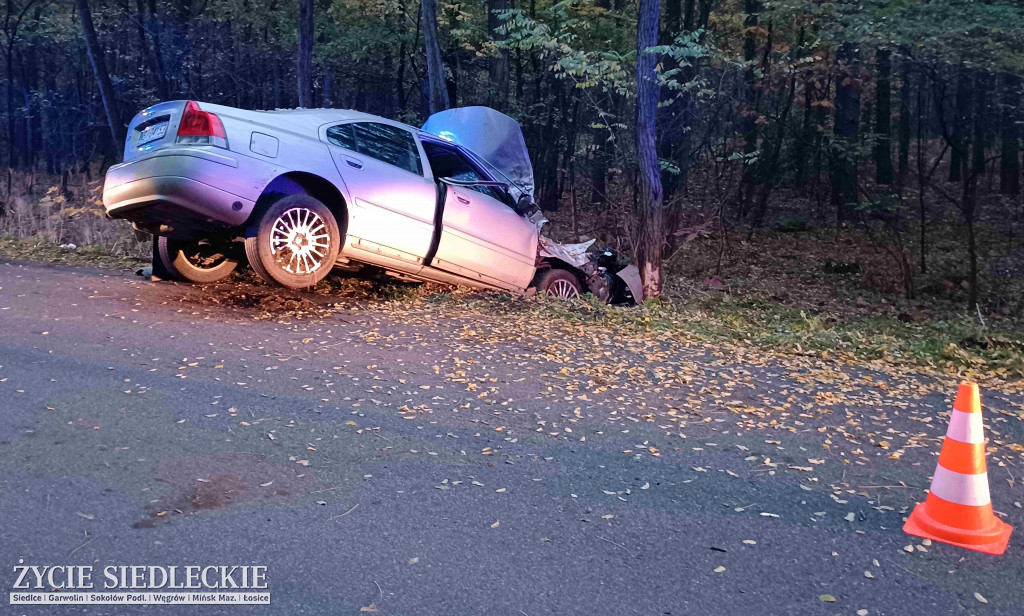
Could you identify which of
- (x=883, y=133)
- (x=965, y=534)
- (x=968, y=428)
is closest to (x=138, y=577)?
(x=965, y=534)

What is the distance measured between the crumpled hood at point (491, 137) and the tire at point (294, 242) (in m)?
2.44

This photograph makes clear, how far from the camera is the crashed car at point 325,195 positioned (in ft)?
24.2

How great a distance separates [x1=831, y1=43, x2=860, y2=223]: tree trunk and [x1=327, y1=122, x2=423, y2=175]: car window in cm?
1374

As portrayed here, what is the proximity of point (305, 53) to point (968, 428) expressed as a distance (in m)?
17.9

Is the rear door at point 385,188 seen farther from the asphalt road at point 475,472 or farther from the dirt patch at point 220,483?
the dirt patch at point 220,483

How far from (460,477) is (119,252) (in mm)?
9779

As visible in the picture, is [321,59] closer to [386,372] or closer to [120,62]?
[120,62]

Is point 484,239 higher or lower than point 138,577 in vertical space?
higher

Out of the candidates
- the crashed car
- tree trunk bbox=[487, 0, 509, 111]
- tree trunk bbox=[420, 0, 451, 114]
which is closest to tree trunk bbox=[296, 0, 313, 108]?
tree trunk bbox=[420, 0, 451, 114]

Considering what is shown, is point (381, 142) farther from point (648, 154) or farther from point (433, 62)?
point (433, 62)

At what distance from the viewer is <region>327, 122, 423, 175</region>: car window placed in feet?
27.1

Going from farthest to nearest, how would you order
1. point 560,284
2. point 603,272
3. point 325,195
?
point 603,272 < point 560,284 < point 325,195

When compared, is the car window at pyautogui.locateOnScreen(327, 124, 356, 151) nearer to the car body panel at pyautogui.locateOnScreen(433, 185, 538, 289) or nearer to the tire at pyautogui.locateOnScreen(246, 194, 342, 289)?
the tire at pyautogui.locateOnScreen(246, 194, 342, 289)

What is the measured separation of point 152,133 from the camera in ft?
25.0
